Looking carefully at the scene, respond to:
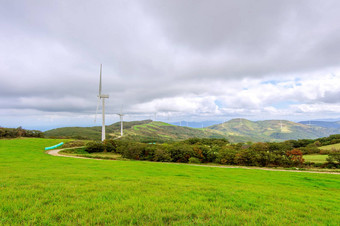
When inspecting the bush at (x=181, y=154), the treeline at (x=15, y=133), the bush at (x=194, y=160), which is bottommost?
the bush at (x=194, y=160)

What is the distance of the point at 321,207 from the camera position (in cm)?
716

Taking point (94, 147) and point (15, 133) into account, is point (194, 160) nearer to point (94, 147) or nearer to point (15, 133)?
point (94, 147)

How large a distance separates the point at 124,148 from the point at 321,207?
46.8 metres

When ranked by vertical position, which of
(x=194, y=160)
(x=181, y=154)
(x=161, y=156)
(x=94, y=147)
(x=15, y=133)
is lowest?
(x=194, y=160)

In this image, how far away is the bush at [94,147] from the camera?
167ft

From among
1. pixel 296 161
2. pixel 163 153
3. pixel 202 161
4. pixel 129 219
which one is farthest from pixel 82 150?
pixel 296 161

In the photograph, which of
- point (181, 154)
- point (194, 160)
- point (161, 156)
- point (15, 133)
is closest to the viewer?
point (194, 160)

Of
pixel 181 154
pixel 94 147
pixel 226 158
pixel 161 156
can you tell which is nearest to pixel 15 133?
pixel 94 147

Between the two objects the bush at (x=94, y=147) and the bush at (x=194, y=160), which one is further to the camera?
the bush at (x=94, y=147)

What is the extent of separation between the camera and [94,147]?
51.6 metres

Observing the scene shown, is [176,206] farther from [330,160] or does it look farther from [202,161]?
[330,160]

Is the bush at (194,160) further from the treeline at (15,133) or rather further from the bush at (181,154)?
the treeline at (15,133)

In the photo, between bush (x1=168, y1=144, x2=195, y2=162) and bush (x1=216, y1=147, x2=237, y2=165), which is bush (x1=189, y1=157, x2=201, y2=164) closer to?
bush (x1=168, y1=144, x2=195, y2=162)

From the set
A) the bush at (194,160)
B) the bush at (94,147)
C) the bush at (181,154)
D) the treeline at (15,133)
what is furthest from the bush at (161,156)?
the treeline at (15,133)
